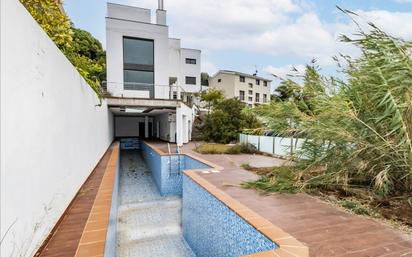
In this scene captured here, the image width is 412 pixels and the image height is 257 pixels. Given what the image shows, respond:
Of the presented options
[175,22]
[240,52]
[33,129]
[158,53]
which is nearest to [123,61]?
[158,53]

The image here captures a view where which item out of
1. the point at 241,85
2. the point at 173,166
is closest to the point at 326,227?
the point at 173,166

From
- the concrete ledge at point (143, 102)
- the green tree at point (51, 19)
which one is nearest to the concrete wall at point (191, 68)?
the concrete ledge at point (143, 102)

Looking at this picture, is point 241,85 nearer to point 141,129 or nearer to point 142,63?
point 141,129

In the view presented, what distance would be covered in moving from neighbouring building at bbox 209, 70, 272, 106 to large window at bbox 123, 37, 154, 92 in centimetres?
1717

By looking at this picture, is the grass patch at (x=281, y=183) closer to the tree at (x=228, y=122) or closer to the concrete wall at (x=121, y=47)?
the tree at (x=228, y=122)

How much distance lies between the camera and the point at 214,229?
167 inches

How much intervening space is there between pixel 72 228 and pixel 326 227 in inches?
133

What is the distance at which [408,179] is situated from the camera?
12.7 feet

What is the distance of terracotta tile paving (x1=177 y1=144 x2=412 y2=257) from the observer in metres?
2.63

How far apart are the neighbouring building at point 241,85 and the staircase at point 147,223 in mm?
27114

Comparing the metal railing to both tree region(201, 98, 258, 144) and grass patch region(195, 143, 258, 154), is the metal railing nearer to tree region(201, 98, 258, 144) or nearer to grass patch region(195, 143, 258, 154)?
tree region(201, 98, 258, 144)

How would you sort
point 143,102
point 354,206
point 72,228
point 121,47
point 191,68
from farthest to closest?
point 191,68, point 121,47, point 143,102, point 354,206, point 72,228


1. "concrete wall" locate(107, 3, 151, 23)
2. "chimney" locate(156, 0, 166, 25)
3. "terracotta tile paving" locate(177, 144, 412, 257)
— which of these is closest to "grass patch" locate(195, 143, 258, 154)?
"terracotta tile paving" locate(177, 144, 412, 257)

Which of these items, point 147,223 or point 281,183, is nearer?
point 281,183
